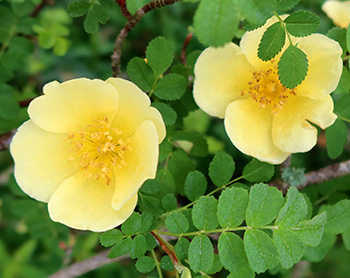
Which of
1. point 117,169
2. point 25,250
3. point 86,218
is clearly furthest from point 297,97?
point 25,250

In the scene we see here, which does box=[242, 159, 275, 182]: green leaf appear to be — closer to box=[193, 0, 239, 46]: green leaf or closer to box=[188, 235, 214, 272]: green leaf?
box=[188, 235, 214, 272]: green leaf

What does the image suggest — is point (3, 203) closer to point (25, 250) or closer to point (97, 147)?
point (25, 250)

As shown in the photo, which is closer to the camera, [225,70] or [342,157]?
[225,70]

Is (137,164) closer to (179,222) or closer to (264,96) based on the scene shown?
(179,222)

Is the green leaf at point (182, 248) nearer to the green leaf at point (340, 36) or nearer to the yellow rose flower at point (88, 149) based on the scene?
the yellow rose flower at point (88, 149)

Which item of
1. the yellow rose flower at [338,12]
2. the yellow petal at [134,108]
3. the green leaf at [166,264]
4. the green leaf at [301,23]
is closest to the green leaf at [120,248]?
the green leaf at [166,264]

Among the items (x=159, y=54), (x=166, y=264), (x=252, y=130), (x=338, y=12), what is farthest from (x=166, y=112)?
(x=338, y=12)
